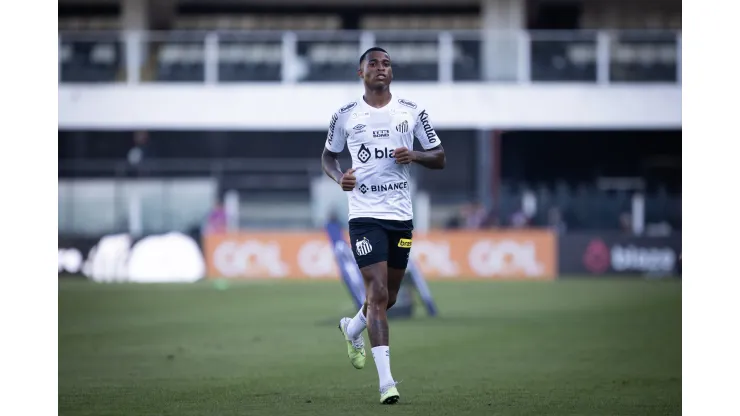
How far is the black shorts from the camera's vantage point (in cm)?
1074

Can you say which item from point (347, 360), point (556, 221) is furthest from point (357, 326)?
point (556, 221)

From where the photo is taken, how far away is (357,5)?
45344 millimetres

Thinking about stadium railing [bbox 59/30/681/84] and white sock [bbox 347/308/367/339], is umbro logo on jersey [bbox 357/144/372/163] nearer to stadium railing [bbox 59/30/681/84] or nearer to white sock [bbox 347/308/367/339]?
white sock [bbox 347/308/367/339]

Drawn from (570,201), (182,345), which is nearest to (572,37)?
(570,201)

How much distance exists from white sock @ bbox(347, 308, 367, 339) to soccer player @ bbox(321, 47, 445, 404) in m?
0.20

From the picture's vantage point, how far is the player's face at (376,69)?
10594 millimetres

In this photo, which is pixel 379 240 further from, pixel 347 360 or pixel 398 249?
pixel 347 360

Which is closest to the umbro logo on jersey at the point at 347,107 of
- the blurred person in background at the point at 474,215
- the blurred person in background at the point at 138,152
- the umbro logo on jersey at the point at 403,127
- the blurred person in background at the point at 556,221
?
the umbro logo on jersey at the point at 403,127

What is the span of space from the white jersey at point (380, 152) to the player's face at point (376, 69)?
0.69 feet

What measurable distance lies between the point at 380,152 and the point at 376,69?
0.65 metres

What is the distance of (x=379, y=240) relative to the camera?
10.8 meters

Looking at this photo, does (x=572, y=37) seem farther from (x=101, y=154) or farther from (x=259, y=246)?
(x=101, y=154)

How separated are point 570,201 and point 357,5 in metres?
12.8
